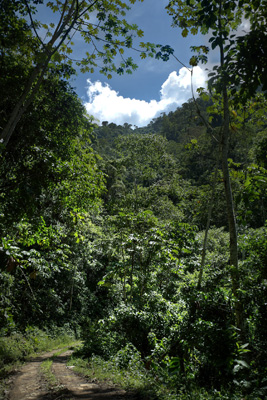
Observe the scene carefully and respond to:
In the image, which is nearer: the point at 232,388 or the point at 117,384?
the point at 232,388

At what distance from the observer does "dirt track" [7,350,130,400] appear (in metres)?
3.77

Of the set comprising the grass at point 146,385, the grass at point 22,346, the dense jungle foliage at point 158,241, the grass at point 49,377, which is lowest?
the grass at point 22,346

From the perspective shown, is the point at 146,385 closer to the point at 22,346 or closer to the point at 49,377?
the point at 49,377

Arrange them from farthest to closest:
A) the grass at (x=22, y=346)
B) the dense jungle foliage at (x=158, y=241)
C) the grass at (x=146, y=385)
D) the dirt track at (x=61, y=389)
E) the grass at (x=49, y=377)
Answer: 1. the grass at (x=22, y=346)
2. the grass at (x=49, y=377)
3. the dirt track at (x=61, y=389)
4. the dense jungle foliage at (x=158, y=241)
5. the grass at (x=146, y=385)

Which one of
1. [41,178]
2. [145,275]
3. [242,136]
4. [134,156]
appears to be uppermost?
[134,156]

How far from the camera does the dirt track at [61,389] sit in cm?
377

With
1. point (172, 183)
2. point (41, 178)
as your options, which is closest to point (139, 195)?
point (172, 183)

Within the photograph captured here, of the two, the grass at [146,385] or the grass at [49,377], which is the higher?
the grass at [146,385]

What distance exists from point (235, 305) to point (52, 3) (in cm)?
640

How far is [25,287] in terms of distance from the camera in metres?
12.0

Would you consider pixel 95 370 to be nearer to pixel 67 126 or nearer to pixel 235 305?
pixel 235 305

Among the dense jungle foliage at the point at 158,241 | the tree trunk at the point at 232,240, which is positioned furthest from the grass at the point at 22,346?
the tree trunk at the point at 232,240

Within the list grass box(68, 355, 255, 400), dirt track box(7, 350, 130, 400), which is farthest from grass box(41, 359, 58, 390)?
grass box(68, 355, 255, 400)

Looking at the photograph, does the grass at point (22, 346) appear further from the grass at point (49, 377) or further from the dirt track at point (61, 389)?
the grass at point (49, 377)
